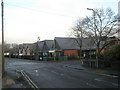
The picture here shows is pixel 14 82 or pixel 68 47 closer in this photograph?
pixel 14 82

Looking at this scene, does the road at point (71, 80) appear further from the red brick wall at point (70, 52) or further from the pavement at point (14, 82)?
the red brick wall at point (70, 52)

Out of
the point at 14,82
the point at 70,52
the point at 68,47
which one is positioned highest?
the point at 68,47

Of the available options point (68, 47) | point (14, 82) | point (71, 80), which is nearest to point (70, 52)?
point (68, 47)

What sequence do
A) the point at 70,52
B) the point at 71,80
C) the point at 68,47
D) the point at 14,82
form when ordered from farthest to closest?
the point at 68,47, the point at 70,52, the point at 71,80, the point at 14,82

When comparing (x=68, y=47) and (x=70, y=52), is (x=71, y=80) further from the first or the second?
(x=68, y=47)

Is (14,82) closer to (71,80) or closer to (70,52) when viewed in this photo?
(71,80)

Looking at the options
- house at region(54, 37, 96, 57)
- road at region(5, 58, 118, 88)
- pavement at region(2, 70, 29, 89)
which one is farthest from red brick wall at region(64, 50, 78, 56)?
pavement at region(2, 70, 29, 89)

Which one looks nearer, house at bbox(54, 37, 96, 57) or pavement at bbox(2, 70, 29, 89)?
pavement at bbox(2, 70, 29, 89)

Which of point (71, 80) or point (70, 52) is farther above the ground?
point (70, 52)

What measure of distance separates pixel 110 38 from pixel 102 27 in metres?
2.46

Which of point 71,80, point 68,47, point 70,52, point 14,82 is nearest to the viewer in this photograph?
point 14,82

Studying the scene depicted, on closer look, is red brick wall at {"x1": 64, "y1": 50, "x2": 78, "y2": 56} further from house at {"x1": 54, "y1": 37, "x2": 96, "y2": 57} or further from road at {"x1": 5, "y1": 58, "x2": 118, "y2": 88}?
road at {"x1": 5, "y1": 58, "x2": 118, "y2": 88}

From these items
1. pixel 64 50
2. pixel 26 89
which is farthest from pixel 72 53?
pixel 26 89

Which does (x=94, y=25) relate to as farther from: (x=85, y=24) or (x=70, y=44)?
(x=70, y=44)
